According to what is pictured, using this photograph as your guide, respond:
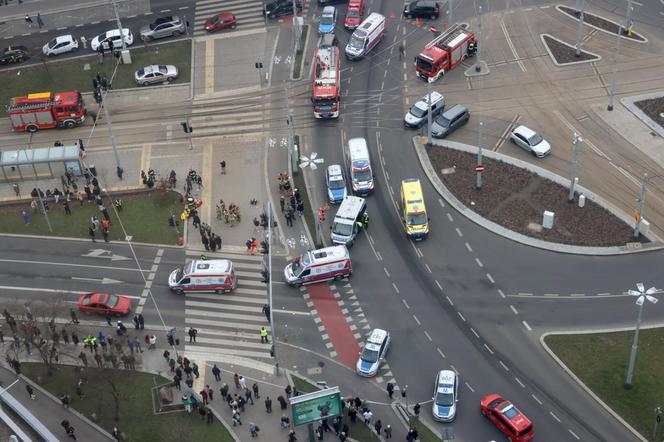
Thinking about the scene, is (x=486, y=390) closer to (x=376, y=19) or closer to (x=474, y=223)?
(x=474, y=223)

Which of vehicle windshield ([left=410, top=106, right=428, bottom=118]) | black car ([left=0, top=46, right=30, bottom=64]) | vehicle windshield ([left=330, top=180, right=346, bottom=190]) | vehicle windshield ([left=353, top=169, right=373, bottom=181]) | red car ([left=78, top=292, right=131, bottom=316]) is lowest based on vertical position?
red car ([left=78, top=292, right=131, bottom=316])

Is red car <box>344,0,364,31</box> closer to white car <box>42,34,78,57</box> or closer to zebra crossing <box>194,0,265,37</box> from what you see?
zebra crossing <box>194,0,265,37</box>

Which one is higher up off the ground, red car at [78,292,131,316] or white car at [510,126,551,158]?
white car at [510,126,551,158]

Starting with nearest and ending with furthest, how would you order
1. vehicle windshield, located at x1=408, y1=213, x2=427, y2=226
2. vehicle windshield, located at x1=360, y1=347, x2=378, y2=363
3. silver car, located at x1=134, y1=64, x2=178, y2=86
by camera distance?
1. vehicle windshield, located at x1=360, y1=347, x2=378, y2=363
2. vehicle windshield, located at x1=408, y1=213, x2=427, y2=226
3. silver car, located at x1=134, y1=64, x2=178, y2=86

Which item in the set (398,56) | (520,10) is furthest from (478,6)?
(398,56)

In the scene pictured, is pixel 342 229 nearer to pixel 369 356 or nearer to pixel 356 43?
pixel 369 356

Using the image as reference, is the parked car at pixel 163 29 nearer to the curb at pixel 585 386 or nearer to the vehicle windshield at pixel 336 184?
the vehicle windshield at pixel 336 184

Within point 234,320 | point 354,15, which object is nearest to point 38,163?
point 234,320

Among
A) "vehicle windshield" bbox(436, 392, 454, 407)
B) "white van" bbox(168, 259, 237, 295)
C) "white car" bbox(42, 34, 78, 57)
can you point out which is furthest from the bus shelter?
"vehicle windshield" bbox(436, 392, 454, 407)
